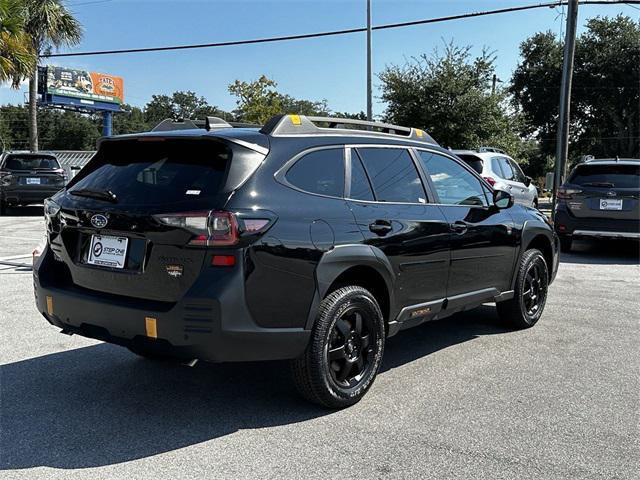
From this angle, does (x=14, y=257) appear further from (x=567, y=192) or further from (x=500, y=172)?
(x=500, y=172)

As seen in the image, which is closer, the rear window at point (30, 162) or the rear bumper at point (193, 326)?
the rear bumper at point (193, 326)

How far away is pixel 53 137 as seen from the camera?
9400cm

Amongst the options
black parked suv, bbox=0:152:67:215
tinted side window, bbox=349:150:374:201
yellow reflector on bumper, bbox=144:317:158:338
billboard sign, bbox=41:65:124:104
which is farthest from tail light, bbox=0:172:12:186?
billboard sign, bbox=41:65:124:104

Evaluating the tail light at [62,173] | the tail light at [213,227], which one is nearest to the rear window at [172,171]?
the tail light at [213,227]

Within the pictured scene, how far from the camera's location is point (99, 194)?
3748 millimetres

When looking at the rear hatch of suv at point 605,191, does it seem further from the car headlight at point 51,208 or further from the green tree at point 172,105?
the green tree at point 172,105

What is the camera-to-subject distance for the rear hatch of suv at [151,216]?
3.31 meters

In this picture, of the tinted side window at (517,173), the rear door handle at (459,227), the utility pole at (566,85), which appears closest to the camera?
the rear door handle at (459,227)

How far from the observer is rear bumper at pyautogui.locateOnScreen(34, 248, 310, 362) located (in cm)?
325

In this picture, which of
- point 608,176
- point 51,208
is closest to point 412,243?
point 51,208

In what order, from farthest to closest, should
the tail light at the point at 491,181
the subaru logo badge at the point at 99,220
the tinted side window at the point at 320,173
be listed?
1. the tail light at the point at 491,181
2. the tinted side window at the point at 320,173
3. the subaru logo badge at the point at 99,220

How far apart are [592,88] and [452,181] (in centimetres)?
3746

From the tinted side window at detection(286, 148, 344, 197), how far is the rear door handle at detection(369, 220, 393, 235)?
0.98 feet

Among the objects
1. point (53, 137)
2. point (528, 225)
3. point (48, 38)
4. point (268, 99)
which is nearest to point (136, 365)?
point (528, 225)
